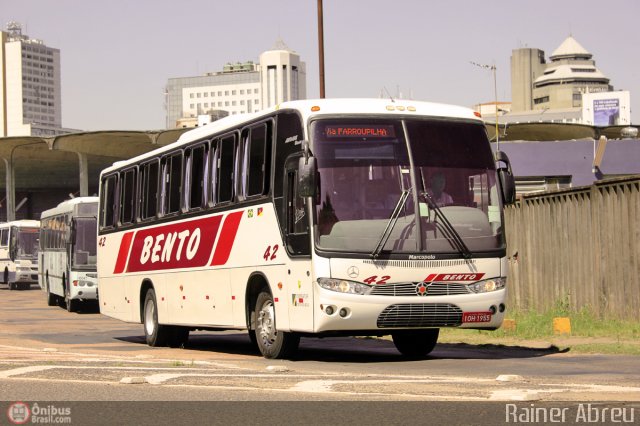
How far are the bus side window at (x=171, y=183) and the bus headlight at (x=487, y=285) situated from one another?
640 centimetres

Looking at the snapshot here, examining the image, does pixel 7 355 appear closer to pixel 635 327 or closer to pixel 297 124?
pixel 297 124

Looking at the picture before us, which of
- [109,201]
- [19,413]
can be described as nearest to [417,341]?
[19,413]

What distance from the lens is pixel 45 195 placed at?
465 feet

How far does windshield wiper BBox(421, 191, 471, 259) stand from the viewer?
15516 millimetres

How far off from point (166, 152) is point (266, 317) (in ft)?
18.0

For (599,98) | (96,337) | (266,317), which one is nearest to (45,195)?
(599,98)

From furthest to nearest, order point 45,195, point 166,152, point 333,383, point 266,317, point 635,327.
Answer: point 45,195, point 166,152, point 635,327, point 266,317, point 333,383

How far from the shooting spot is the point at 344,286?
50.0 feet

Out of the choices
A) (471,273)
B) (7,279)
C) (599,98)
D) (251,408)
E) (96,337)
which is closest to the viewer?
(251,408)

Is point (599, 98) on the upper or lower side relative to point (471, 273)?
upper

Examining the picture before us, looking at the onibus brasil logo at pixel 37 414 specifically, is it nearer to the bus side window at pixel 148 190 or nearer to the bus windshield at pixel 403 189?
the bus windshield at pixel 403 189

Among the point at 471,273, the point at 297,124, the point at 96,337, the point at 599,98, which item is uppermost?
the point at 599,98

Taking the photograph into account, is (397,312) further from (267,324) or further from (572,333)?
(572,333)

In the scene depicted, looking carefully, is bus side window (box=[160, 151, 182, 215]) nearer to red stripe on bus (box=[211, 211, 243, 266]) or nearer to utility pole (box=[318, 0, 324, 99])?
red stripe on bus (box=[211, 211, 243, 266])
